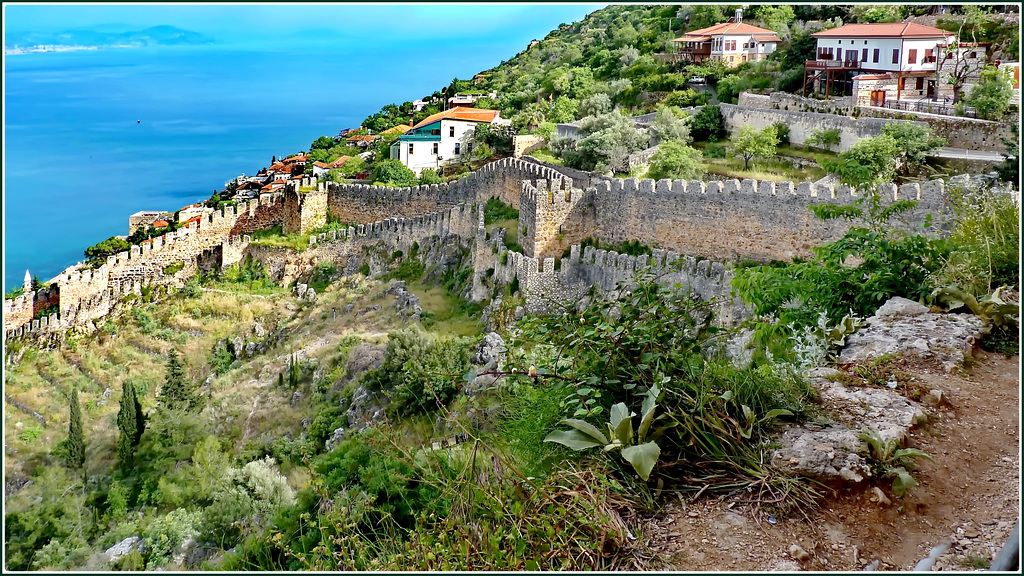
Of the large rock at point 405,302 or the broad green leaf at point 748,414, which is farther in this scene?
the large rock at point 405,302

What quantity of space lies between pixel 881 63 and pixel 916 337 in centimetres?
2685

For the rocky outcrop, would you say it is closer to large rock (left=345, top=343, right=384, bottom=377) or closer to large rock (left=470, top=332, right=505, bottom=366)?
large rock (left=470, top=332, right=505, bottom=366)

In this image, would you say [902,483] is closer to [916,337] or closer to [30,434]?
[916,337]

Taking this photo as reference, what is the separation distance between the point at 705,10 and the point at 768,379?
49538 mm

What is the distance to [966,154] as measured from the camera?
21953 mm

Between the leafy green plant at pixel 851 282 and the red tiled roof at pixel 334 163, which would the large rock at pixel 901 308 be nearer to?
the leafy green plant at pixel 851 282

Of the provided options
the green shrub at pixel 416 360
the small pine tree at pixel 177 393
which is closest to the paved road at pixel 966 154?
the green shrub at pixel 416 360

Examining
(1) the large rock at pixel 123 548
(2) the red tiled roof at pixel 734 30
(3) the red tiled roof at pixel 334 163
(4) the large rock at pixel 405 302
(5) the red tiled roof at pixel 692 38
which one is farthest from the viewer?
(5) the red tiled roof at pixel 692 38

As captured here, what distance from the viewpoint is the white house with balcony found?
93.8ft

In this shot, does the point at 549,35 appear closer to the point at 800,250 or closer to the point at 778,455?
the point at 800,250

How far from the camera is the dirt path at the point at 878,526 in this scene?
3.73 metres

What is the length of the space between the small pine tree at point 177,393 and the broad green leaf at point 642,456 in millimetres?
14949

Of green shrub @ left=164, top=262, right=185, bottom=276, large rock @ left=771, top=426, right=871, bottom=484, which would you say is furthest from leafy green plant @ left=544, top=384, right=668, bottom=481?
green shrub @ left=164, top=262, right=185, bottom=276

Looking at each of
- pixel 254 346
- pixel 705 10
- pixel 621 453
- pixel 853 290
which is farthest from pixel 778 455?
pixel 705 10
